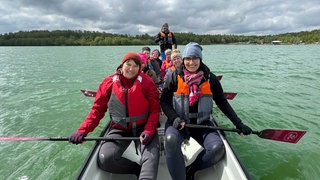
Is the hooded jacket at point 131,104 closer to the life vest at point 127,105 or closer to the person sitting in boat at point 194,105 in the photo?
the life vest at point 127,105

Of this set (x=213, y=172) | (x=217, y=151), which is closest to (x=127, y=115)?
(x=217, y=151)

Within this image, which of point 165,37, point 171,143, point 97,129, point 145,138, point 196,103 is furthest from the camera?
point 165,37

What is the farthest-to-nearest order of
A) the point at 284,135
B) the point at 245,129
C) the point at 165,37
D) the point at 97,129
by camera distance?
the point at 165,37 → the point at 97,129 → the point at 284,135 → the point at 245,129

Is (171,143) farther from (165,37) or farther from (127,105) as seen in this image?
(165,37)

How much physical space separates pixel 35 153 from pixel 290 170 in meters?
5.17

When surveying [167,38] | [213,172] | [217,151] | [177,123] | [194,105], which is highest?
[167,38]

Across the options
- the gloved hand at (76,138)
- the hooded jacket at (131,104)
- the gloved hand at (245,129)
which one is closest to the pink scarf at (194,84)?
the hooded jacket at (131,104)

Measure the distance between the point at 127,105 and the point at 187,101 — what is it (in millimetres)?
816

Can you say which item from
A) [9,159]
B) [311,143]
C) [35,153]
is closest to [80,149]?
[35,153]

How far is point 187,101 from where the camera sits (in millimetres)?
3387

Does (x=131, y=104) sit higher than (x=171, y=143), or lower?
higher

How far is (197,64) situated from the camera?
3414 mm

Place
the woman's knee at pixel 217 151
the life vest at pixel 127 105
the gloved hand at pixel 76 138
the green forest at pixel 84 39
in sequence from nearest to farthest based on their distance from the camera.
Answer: the gloved hand at pixel 76 138 < the woman's knee at pixel 217 151 < the life vest at pixel 127 105 < the green forest at pixel 84 39

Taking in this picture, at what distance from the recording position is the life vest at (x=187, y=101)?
3383 mm
